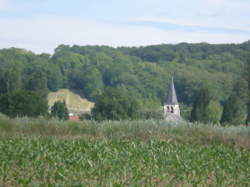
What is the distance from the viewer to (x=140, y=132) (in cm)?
2267

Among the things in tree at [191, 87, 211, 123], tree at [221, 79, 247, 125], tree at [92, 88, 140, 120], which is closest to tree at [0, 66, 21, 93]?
tree at [92, 88, 140, 120]

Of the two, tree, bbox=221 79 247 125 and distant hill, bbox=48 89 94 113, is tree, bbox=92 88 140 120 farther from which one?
distant hill, bbox=48 89 94 113

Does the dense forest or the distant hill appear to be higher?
the dense forest

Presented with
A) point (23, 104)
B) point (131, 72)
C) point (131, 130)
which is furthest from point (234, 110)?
point (131, 72)

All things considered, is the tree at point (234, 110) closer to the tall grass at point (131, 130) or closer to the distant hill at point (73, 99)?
the tall grass at point (131, 130)

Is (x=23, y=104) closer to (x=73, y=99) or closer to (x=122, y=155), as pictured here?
(x=122, y=155)

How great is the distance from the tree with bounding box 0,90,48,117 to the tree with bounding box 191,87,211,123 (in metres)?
22.9

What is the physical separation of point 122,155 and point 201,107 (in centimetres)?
6504

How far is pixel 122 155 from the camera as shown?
17453 millimetres

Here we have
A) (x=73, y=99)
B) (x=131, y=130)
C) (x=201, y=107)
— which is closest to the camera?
(x=131, y=130)

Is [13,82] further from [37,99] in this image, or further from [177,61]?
[177,61]

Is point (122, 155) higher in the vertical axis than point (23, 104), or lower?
higher

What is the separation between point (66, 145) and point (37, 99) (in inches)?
1973

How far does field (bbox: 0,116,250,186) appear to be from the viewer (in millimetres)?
14250
